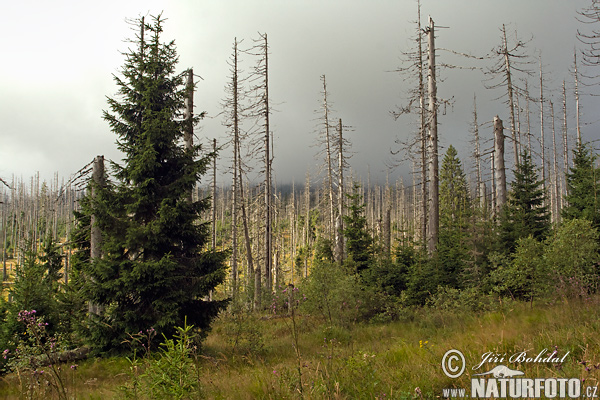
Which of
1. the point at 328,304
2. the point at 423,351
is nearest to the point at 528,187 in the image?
the point at 328,304

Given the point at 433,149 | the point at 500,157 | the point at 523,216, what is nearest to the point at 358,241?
the point at 433,149

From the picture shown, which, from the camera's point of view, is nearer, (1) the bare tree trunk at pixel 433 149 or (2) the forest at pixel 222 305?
(2) the forest at pixel 222 305

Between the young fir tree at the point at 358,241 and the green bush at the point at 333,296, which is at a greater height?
the young fir tree at the point at 358,241

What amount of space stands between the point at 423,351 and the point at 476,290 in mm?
5992

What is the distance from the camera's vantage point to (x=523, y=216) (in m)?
12.3

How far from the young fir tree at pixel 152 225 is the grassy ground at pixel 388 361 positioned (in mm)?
1314

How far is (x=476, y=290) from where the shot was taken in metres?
10.2

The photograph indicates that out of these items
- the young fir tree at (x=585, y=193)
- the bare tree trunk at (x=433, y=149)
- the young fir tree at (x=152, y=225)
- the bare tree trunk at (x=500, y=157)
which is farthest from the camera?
the bare tree trunk at (x=500, y=157)

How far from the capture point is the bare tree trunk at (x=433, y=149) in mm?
14103

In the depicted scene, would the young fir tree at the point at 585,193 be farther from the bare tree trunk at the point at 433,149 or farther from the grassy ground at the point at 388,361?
the grassy ground at the point at 388,361

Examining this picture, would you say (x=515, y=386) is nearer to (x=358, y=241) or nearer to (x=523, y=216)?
(x=523, y=216)

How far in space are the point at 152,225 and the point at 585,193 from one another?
17691 mm

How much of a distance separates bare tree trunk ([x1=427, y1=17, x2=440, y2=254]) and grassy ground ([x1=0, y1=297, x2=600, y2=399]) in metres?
5.02

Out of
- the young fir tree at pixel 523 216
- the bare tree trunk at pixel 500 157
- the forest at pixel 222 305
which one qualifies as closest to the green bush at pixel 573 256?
the forest at pixel 222 305
